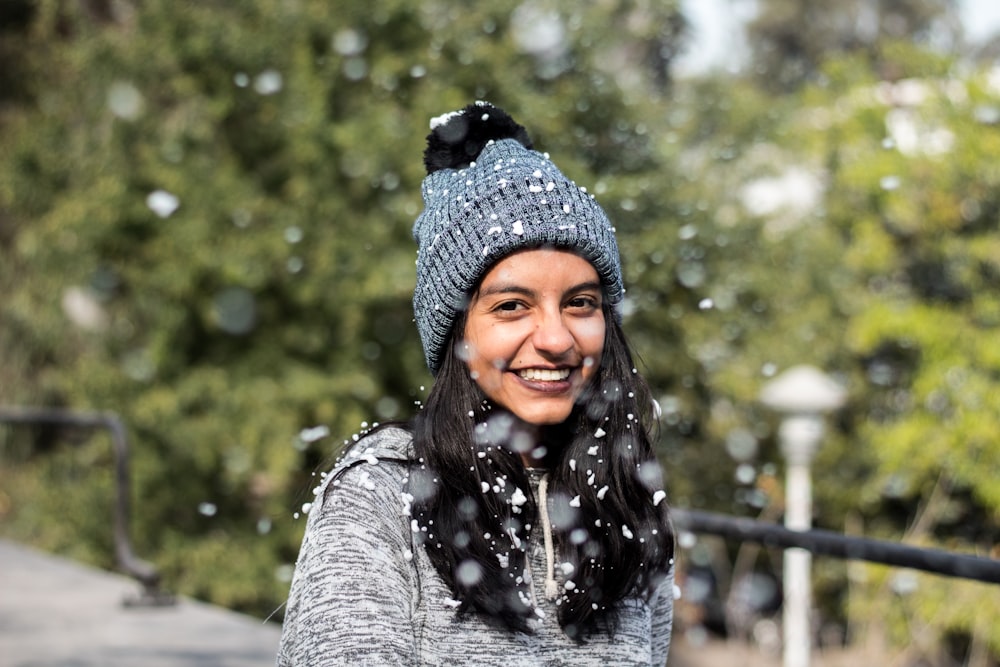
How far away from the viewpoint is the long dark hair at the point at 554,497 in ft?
4.94

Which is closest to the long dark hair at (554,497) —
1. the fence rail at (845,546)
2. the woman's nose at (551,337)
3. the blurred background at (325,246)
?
the woman's nose at (551,337)

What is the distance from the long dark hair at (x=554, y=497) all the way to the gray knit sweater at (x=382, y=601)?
0.9 inches

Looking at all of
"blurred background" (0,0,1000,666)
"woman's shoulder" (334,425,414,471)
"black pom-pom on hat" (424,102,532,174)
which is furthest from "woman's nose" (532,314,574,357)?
"blurred background" (0,0,1000,666)

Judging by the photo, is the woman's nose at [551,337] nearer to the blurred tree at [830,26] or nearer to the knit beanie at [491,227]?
the knit beanie at [491,227]

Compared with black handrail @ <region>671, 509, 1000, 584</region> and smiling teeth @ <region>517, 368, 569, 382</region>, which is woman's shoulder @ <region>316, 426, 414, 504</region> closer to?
smiling teeth @ <region>517, 368, 569, 382</region>

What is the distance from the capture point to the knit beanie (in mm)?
1605

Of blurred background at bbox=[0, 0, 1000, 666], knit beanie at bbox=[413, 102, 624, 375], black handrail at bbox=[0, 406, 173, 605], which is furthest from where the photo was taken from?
blurred background at bbox=[0, 0, 1000, 666]

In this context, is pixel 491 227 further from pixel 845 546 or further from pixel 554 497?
pixel 845 546

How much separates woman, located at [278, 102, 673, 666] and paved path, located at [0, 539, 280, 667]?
2.77 meters

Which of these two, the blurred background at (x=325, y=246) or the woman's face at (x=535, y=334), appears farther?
the blurred background at (x=325, y=246)

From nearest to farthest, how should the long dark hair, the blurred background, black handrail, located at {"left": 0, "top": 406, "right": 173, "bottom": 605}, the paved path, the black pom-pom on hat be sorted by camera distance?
the long dark hair → the black pom-pom on hat → the paved path → black handrail, located at {"left": 0, "top": 406, "right": 173, "bottom": 605} → the blurred background

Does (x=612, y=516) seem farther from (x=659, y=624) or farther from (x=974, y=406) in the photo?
(x=974, y=406)

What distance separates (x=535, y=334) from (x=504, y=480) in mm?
194

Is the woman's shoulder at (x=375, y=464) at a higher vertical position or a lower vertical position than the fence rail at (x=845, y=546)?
lower
